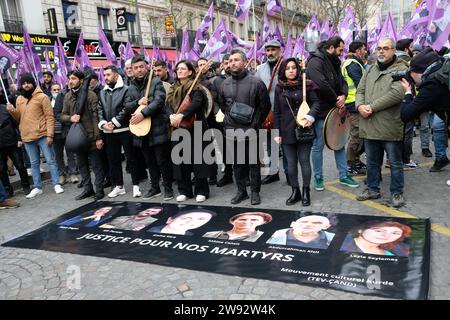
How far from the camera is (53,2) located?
22062 mm

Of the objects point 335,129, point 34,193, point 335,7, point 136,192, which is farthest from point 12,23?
point 335,7

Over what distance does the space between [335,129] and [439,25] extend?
1.87 m

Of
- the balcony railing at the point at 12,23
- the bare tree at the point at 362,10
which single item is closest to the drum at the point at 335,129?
the balcony railing at the point at 12,23

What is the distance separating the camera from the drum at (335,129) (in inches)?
211

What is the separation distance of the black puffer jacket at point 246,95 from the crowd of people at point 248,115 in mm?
14

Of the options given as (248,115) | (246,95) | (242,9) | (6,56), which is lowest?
(248,115)

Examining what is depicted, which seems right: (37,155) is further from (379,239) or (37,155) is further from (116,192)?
(379,239)

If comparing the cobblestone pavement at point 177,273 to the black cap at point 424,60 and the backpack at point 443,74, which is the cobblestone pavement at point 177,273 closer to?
the backpack at point 443,74

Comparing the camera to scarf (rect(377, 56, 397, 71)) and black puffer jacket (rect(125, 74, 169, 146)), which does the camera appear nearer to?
scarf (rect(377, 56, 397, 71))

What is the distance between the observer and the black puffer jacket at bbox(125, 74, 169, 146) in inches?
230

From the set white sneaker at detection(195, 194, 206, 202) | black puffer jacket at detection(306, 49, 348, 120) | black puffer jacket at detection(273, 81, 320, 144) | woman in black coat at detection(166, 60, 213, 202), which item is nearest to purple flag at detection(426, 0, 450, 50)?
black puffer jacket at detection(306, 49, 348, 120)

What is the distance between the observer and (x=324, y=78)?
5355 millimetres

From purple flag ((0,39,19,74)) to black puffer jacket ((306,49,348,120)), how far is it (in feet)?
20.3

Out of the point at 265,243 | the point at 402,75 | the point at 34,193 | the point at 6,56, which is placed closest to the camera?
the point at 265,243
